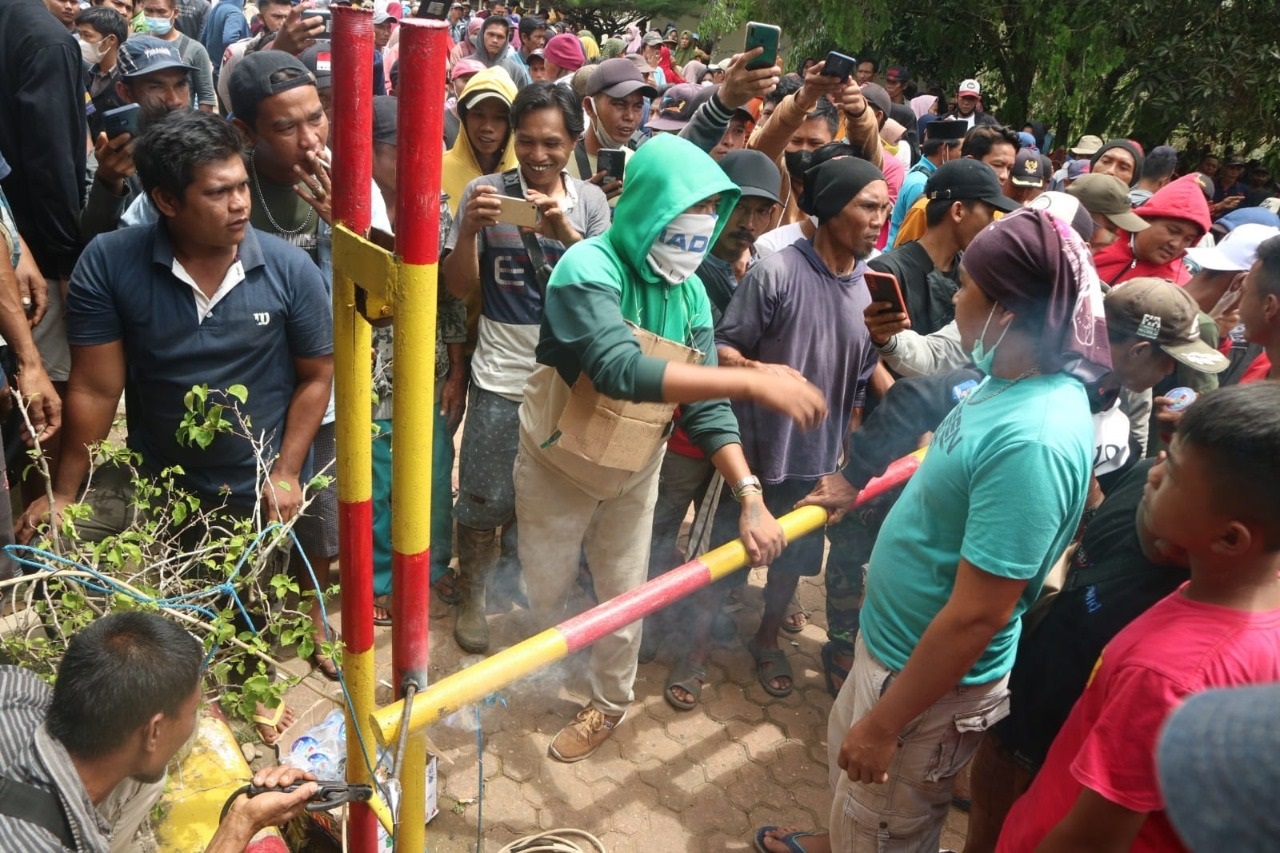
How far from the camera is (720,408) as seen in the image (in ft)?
9.49

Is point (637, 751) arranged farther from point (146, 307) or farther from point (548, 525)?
point (146, 307)

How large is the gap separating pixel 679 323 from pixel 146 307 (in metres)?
1.62

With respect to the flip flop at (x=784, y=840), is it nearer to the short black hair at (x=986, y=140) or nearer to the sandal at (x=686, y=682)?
the sandal at (x=686, y=682)

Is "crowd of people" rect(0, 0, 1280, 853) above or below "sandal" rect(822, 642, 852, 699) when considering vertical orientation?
above

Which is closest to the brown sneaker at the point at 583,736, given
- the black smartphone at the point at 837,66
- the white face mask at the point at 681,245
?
the white face mask at the point at 681,245

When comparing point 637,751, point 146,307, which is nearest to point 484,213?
point 146,307

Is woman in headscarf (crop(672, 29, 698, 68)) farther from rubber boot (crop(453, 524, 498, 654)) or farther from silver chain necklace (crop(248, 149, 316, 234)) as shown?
rubber boot (crop(453, 524, 498, 654))

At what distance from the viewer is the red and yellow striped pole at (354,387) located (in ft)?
4.59

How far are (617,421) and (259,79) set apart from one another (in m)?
1.98

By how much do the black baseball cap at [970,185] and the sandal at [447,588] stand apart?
280cm

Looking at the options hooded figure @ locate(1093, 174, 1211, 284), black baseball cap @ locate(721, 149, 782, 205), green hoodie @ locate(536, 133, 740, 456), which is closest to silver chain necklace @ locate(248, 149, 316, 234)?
green hoodie @ locate(536, 133, 740, 456)

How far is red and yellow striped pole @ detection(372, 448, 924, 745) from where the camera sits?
5.72 ft

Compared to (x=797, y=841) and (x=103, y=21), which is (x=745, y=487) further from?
(x=103, y=21)

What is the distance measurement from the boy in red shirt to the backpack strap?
1824 mm
